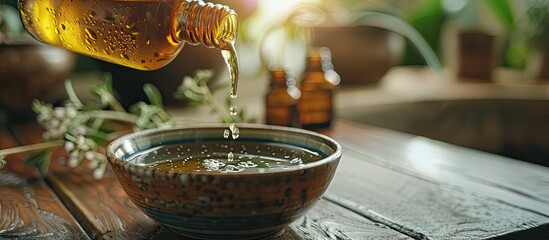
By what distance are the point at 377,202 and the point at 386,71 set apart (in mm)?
845

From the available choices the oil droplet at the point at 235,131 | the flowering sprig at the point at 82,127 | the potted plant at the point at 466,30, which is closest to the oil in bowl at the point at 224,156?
the oil droplet at the point at 235,131

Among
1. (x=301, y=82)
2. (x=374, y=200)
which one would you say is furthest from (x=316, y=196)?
(x=301, y=82)

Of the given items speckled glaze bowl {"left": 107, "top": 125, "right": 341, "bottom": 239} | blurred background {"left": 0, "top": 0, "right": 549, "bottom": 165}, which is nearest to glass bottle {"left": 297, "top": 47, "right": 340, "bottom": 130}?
blurred background {"left": 0, "top": 0, "right": 549, "bottom": 165}

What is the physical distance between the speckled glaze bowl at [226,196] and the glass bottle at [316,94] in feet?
1.68

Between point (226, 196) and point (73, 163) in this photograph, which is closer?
point (226, 196)

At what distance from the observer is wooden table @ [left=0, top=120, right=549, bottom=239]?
0.58m

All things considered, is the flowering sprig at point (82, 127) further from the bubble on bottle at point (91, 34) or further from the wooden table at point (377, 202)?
the bubble on bottle at point (91, 34)

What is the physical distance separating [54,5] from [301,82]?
49 cm

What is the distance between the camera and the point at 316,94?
104cm

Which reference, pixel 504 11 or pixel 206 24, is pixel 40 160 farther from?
pixel 504 11

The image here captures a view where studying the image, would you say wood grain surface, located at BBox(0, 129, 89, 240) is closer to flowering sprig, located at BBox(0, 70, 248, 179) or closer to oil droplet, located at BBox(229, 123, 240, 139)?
flowering sprig, located at BBox(0, 70, 248, 179)

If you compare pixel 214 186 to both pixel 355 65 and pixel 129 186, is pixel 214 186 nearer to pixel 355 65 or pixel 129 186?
pixel 129 186

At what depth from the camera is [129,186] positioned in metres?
0.49

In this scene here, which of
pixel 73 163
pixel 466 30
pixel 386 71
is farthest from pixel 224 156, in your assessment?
pixel 466 30
